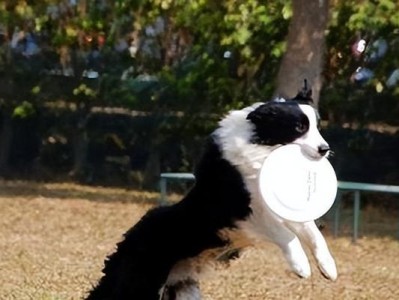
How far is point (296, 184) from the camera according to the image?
3.69 meters

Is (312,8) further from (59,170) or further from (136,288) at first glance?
(136,288)

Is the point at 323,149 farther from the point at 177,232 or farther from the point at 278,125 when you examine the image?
the point at 177,232

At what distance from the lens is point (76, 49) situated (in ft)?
50.5

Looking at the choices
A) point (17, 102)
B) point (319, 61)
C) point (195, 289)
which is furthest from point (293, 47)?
point (195, 289)

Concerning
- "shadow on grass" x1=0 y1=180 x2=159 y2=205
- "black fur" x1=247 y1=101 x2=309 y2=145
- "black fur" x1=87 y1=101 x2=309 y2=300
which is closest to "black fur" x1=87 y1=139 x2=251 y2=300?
"black fur" x1=87 y1=101 x2=309 y2=300

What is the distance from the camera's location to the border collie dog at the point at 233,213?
3594 millimetres

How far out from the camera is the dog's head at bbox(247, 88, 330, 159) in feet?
11.9

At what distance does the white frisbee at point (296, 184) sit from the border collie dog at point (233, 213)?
3 cm

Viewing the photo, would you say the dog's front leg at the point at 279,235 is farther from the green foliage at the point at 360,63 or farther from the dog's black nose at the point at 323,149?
the green foliage at the point at 360,63

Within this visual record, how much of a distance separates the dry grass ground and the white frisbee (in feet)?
6.47

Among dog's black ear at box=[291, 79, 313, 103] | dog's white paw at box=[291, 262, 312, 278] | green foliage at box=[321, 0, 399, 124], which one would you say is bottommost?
green foliage at box=[321, 0, 399, 124]

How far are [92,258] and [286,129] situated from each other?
595 cm

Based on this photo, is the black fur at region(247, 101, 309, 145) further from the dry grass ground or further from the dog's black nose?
the dry grass ground

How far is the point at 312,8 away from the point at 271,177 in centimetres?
793
